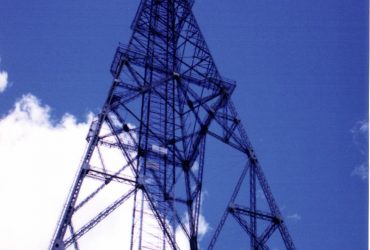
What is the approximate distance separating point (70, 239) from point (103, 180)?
2907 millimetres

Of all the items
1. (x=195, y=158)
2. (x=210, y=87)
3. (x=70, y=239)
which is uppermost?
(x=210, y=87)

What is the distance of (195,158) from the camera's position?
78.3ft

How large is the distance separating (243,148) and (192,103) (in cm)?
341

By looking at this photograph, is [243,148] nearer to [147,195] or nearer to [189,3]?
[147,195]

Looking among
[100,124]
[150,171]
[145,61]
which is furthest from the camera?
[145,61]

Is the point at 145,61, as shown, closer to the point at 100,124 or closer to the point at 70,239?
the point at 100,124

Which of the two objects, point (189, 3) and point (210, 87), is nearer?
point (210, 87)

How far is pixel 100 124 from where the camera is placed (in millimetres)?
20047

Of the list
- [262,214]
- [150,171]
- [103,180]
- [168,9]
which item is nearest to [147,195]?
[103,180]

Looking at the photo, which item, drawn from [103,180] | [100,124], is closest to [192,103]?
[100,124]

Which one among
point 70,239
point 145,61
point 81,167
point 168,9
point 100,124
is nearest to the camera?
point 70,239

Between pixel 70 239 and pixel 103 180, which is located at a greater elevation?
pixel 103 180

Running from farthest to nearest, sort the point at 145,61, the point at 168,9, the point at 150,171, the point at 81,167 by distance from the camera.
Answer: the point at 168,9 < the point at 145,61 < the point at 150,171 < the point at 81,167

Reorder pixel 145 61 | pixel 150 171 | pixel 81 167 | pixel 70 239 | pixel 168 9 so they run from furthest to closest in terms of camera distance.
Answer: pixel 168 9 < pixel 145 61 < pixel 150 171 < pixel 81 167 < pixel 70 239
